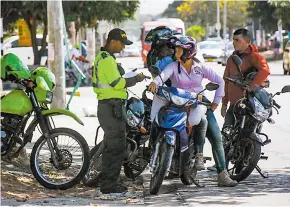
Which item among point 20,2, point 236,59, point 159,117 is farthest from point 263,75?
point 20,2

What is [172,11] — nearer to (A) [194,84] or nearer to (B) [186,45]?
(A) [194,84]

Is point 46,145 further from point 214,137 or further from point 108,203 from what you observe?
point 214,137

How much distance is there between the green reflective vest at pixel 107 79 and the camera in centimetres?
812

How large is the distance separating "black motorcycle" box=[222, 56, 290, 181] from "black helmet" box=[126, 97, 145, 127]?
122 centimetres

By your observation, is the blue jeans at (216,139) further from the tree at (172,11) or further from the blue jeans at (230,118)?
the tree at (172,11)

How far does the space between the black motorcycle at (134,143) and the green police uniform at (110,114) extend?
0.33m

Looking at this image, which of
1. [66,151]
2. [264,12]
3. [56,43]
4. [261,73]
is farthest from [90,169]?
[264,12]

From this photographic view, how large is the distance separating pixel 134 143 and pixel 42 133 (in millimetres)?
1006

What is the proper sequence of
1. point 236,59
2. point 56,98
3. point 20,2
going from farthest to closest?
point 20,2 < point 56,98 < point 236,59

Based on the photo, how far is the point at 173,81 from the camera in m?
8.53

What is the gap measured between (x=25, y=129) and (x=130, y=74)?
1399mm

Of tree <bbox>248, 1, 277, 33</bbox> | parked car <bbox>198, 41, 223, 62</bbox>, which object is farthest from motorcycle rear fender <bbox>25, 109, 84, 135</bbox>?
tree <bbox>248, 1, 277, 33</bbox>

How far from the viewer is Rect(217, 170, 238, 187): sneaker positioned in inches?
346

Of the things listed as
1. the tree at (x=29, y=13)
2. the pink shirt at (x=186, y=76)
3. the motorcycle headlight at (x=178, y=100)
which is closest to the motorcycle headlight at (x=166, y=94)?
the motorcycle headlight at (x=178, y=100)
